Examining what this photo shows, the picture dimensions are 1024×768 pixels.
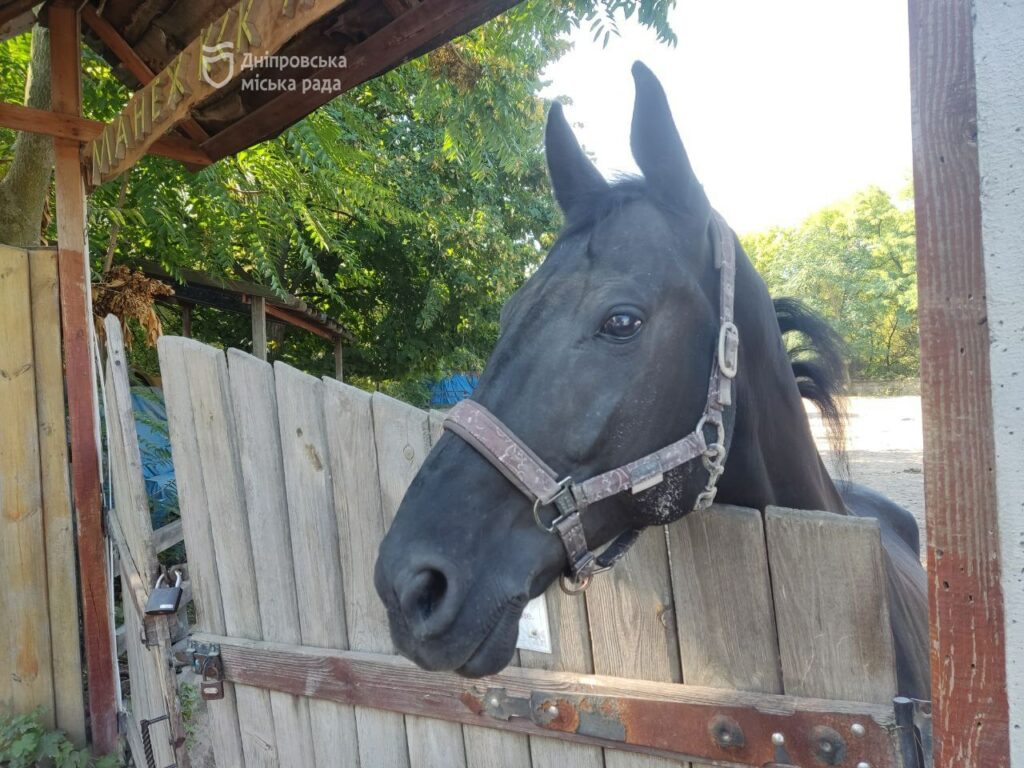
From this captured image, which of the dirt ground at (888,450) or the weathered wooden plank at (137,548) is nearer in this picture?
the weathered wooden plank at (137,548)

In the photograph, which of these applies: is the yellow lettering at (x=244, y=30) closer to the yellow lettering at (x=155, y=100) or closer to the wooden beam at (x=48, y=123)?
the yellow lettering at (x=155, y=100)

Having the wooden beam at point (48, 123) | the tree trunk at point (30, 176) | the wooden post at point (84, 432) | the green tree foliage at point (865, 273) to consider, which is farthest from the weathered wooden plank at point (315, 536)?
the green tree foliage at point (865, 273)

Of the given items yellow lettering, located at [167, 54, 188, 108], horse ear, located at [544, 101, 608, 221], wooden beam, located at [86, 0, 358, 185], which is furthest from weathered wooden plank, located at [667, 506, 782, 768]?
yellow lettering, located at [167, 54, 188, 108]

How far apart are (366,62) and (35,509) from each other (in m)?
2.56

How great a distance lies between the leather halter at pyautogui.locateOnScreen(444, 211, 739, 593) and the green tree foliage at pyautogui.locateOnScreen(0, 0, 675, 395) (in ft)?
10.6

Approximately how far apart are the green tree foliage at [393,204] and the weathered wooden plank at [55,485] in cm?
231

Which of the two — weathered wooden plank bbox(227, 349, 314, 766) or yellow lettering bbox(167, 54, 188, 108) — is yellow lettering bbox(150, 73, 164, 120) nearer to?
yellow lettering bbox(167, 54, 188, 108)

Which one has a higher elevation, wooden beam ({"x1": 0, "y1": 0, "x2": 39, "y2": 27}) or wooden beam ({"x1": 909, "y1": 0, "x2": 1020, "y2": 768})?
wooden beam ({"x1": 0, "y1": 0, "x2": 39, "y2": 27})

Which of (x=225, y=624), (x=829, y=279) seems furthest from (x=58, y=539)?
(x=829, y=279)

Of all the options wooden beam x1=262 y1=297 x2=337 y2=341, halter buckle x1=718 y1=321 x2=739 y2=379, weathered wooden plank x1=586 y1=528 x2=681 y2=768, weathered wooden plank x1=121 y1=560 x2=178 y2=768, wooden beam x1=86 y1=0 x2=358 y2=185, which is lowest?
weathered wooden plank x1=121 y1=560 x2=178 y2=768

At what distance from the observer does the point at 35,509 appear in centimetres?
300

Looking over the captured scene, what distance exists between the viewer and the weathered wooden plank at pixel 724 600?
132cm

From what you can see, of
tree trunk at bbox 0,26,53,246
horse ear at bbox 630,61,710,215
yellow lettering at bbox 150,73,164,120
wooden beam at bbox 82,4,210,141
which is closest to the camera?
horse ear at bbox 630,61,710,215

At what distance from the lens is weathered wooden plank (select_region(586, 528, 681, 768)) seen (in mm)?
1449
